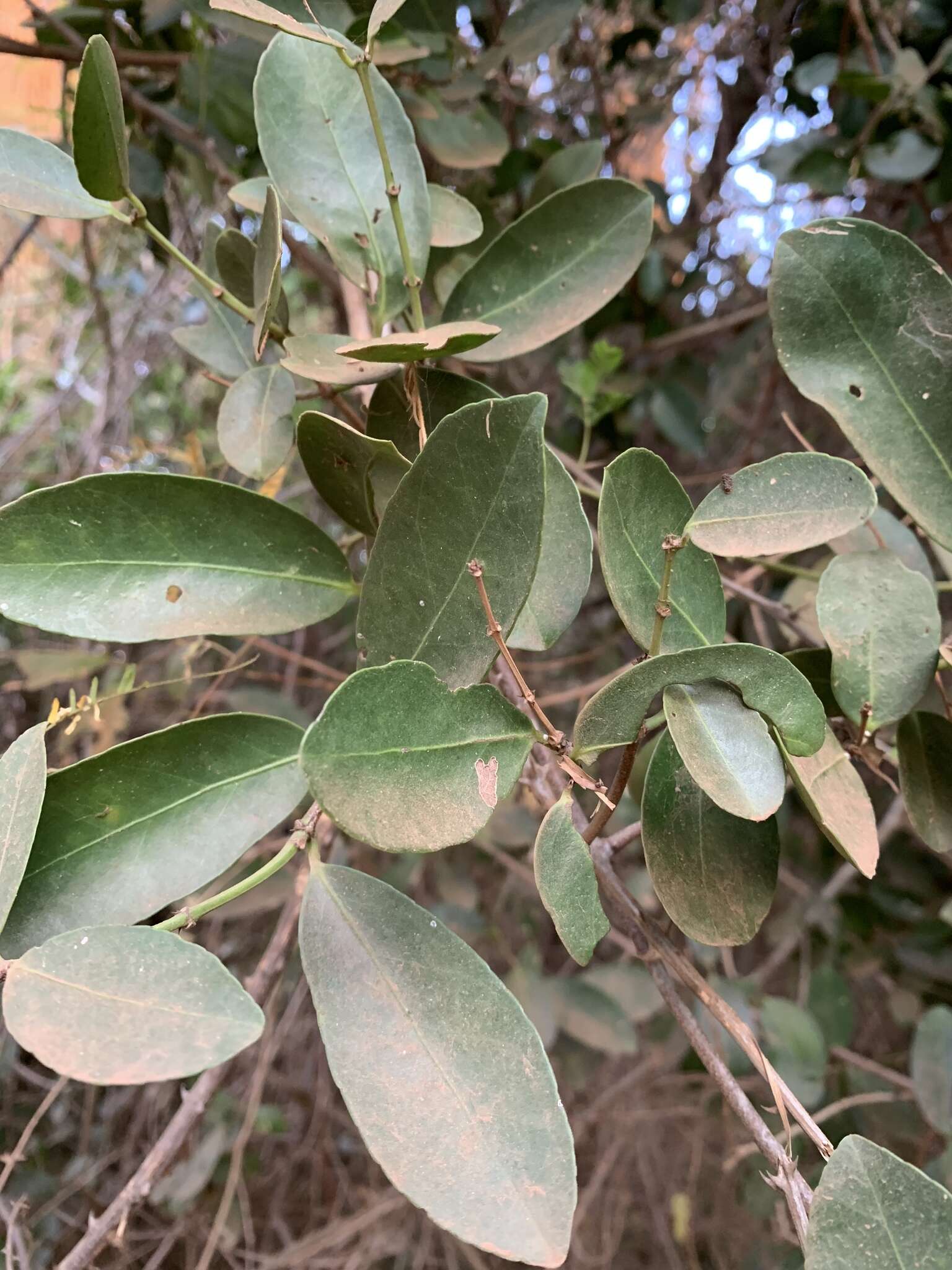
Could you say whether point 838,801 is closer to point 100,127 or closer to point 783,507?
point 783,507

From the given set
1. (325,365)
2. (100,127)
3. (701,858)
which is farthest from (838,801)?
(100,127)

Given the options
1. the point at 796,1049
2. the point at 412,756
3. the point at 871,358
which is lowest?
the point at 796,1049

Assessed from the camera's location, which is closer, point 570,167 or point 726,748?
point 726,748

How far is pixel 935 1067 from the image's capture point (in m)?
0.61

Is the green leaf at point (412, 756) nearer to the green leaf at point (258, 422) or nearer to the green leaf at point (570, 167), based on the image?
the green leaf at point (258, 422)

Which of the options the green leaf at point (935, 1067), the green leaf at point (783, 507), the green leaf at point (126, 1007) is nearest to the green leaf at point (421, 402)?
the green leaf at point (783, 507)

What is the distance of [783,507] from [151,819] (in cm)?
28

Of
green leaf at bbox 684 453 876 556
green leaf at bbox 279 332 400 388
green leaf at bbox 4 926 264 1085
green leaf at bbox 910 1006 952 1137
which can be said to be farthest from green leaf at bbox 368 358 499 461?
green leaf at bbox 910 1006 952 1137

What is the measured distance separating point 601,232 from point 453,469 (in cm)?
22

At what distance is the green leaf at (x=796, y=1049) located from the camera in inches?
26.8

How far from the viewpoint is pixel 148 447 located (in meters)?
0.66

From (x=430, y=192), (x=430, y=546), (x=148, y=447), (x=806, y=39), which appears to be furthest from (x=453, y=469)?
(x=806, y=39)

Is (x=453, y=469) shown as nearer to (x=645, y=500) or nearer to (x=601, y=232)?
(x=645, y=500)

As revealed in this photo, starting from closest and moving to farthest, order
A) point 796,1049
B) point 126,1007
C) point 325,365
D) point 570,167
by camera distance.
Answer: point 126,1007 → point 325,365 → point 570,167 → point 796,1049
